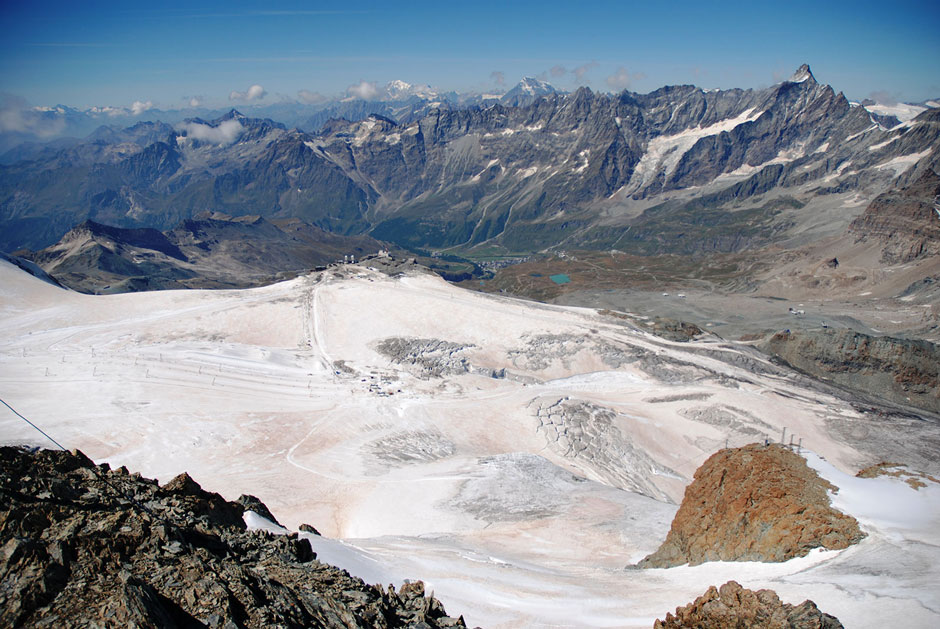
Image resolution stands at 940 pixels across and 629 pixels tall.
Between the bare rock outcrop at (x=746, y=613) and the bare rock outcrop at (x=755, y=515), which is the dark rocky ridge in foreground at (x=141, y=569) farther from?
the bare rock outcrop at (x=755, y=515)

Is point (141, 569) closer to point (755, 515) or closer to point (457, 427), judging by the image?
point (755, 515)

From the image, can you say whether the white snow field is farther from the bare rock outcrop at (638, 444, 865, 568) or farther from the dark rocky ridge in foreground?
the dark rocky ridge in foreground

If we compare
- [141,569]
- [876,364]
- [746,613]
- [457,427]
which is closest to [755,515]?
[746,613]

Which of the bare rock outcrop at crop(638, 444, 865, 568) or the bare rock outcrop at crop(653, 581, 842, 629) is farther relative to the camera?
the bare rock outcrop at crop(638, 444, 865, 568)

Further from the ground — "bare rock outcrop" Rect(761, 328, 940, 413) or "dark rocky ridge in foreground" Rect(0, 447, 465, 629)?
"bare rock outcrop" Rect(761, 328, 940, 413)

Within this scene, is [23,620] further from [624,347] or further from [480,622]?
[624,347]

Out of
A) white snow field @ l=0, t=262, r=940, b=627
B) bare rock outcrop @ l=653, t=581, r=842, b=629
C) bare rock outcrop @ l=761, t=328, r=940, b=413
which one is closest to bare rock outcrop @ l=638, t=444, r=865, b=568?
white snow field @ l=0, t=262, r=940, b=627

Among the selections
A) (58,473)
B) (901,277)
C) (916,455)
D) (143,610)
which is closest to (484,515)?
(58,473)
